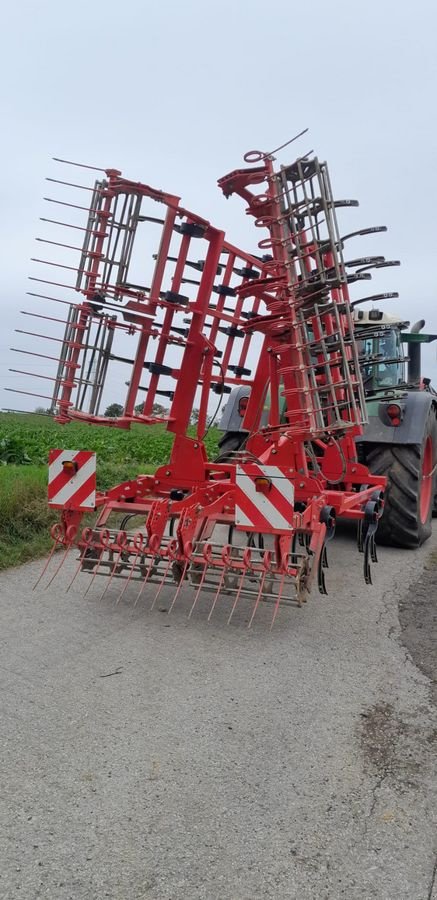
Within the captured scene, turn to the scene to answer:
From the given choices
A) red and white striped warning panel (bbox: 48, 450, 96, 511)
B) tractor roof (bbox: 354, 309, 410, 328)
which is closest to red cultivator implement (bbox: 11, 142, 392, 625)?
red and white striped warning panel (bbox: 48, 450, 96, 511)

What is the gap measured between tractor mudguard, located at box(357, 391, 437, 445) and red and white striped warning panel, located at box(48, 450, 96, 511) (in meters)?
3.05

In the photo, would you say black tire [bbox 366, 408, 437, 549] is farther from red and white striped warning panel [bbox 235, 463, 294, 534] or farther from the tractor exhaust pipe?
red and white striped warning panel [bbox 235, 463, 294, 534]

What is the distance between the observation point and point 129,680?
3428 millimetres

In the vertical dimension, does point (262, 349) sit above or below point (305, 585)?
above

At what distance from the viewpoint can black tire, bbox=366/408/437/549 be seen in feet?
21.9

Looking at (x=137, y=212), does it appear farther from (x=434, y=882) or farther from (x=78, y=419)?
(x=434, y=882)

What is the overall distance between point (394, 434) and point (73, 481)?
3452 mm

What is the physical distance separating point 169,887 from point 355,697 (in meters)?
1.60

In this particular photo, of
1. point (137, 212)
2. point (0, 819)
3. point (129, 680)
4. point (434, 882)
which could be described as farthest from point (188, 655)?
point (137, 212)

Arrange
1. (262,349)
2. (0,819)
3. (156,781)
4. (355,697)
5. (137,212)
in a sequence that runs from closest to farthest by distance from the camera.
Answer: (0,819) → (156,781) → (355,697) → (137,212) → (262,349)

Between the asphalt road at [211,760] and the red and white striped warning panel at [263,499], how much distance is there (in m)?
0.68

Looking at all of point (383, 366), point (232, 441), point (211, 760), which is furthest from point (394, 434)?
point (211, 760)

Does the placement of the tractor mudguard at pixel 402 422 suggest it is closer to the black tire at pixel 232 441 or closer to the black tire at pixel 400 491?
the black tire at pixel 400 491

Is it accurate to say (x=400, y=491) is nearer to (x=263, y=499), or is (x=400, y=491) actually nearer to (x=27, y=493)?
(x=263, y=499)
